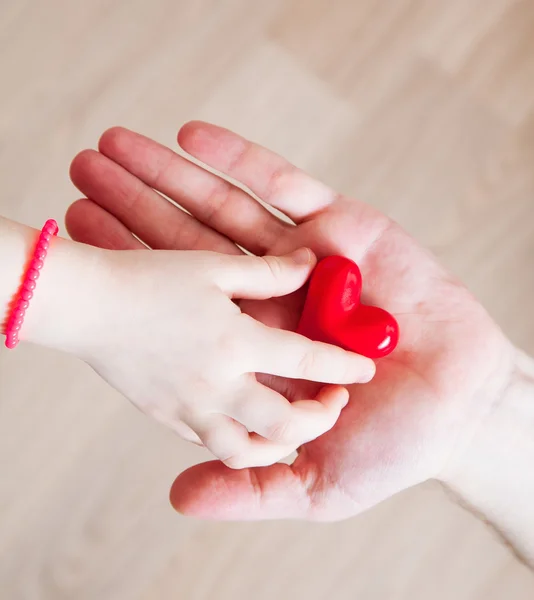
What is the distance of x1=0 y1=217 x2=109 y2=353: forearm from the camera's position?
26.5 inches

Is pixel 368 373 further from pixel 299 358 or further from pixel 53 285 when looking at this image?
pixel 53 285

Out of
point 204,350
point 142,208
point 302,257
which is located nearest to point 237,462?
point 204,350

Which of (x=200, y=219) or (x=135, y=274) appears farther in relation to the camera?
(x=200, y=219)

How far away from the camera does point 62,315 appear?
0.69 metres

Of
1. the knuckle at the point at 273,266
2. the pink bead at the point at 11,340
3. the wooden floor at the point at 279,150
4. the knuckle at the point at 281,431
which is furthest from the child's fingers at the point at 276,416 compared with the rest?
the wooden floor at the point at 279,150

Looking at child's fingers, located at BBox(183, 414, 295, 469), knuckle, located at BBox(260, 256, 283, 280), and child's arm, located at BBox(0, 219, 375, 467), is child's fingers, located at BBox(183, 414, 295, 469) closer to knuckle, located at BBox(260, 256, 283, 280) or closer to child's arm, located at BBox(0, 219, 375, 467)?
child's arm, located at BBox(0, 219, 375, 467)

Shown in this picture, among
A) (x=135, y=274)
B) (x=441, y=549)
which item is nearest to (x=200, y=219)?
(x=135, y=274)

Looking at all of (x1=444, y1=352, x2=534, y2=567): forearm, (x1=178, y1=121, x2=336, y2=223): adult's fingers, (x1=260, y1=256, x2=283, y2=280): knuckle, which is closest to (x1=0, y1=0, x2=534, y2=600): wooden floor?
(x1=444, y1=352, x2=534, y2=567): forearm

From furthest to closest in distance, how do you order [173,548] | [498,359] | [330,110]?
1. [330,110]
2. [173,548]
3. [498,359]

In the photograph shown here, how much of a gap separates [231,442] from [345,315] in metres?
0.18

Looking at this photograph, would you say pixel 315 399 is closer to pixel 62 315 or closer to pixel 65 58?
pixel 62 315

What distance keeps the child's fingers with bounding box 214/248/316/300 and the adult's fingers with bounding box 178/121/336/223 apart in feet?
0.29

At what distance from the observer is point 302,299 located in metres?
0.84

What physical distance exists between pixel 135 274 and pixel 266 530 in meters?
0.58
